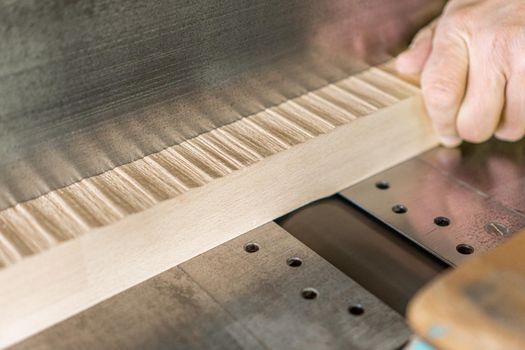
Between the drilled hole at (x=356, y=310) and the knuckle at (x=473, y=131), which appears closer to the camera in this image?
the drilled hole at (x=356, y=310)

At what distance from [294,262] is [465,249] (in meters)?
0.25

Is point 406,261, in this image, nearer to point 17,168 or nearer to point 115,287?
point 115,287

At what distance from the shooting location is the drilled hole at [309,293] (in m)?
0.90

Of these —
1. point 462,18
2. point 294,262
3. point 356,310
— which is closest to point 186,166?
point 294,262

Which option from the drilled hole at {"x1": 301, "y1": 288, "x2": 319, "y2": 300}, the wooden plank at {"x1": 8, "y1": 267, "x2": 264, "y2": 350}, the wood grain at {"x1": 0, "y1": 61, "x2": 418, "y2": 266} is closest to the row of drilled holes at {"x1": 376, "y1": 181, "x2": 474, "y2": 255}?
the wood grain at {"x1": 0, "y1": 61, "x2": 418, "y2": 266}

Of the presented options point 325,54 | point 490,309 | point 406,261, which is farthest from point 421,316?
point 325,54

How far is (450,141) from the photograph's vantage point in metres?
1.20

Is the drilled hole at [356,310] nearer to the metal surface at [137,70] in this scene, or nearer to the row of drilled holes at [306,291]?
the row of drilled holes at [306,291]

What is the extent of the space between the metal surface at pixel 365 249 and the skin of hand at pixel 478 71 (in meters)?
0.24

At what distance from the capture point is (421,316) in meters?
0.64

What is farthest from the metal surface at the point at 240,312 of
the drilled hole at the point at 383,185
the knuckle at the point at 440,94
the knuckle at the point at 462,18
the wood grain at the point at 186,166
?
the knuckle at the point at 462,18

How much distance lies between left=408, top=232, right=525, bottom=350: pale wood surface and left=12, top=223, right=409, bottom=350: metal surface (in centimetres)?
19

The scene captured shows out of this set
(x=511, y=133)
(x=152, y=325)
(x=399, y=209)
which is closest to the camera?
(x=152, y=325)

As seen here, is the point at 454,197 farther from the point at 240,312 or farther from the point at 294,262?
the point at 240,312
